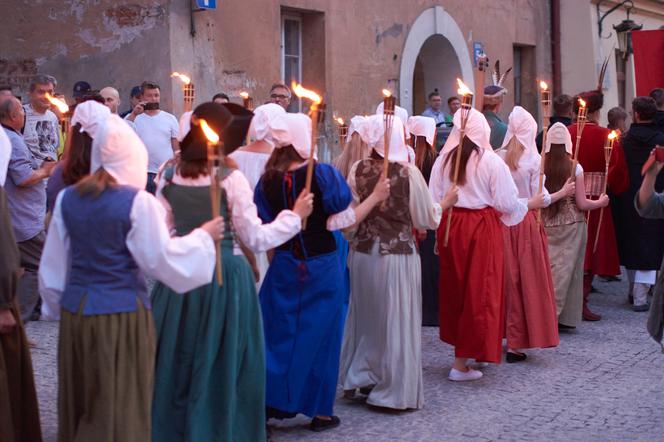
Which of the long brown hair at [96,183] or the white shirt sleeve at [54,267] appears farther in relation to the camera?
the white shirt sleeve at [54,267]

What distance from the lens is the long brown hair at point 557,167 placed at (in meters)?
8.62

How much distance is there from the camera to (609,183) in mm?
10391

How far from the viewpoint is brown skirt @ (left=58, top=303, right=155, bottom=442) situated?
4.30 metres

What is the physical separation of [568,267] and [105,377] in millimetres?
5607

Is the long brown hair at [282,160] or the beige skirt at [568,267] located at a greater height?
the long brown hair at [282,160]

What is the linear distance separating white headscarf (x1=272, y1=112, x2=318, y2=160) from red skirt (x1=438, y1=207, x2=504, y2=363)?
1801 millimetres

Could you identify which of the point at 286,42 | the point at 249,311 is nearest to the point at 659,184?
the point at 286,42

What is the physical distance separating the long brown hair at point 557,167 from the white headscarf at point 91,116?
494cm

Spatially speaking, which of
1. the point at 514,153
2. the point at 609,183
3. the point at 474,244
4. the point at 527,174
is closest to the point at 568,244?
the point at 527,174

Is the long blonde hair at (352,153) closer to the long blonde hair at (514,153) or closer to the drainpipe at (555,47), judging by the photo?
the long blonde hair at (514,153)

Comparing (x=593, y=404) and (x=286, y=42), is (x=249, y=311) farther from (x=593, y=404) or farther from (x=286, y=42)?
(x=286, y=42)

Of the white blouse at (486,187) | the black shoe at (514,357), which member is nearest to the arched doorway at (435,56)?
the black shoe at (514,357)

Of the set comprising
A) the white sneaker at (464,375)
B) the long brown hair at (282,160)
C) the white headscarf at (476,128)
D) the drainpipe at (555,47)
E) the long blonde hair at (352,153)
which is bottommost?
the white sneaker at (464,375)

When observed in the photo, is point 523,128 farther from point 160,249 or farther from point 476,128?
point 160,249
